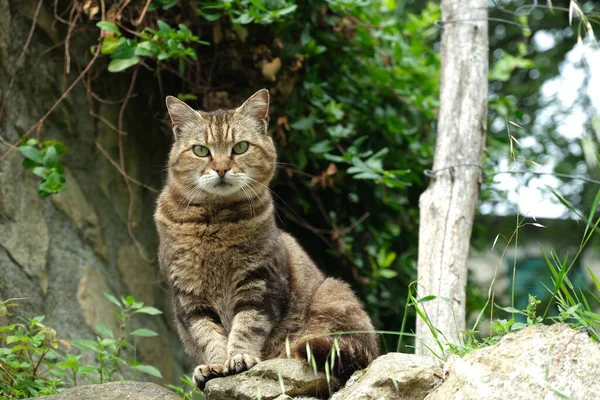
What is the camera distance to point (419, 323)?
3549mm

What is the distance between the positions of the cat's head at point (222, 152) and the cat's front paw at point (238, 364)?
0.84 metres

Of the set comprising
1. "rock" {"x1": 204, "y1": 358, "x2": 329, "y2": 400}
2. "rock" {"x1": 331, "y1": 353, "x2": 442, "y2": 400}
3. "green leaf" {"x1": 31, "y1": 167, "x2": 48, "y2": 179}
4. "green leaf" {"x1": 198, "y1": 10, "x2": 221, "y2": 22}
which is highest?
"green leaf" {"x1": 198, "y1": 10, "x2": 221, "y2": 22}

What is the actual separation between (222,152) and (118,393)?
1272 millimetres

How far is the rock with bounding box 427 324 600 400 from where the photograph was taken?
2281 mm

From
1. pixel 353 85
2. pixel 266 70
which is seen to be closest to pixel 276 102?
pixel 266 70

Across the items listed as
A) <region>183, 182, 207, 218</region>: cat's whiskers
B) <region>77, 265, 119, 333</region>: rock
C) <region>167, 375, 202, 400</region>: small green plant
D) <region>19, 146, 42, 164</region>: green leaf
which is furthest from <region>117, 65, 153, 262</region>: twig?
<region>167, 375, 202, 400</region>: small green plant

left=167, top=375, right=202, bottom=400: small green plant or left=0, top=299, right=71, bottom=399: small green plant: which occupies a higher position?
left=0, top=299, right=71, bottom=399: small green plant

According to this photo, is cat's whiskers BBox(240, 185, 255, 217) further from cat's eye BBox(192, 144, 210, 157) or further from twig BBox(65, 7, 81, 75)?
twig BBox(65, 7, 81, 75)

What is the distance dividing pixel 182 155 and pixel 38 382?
1263mm

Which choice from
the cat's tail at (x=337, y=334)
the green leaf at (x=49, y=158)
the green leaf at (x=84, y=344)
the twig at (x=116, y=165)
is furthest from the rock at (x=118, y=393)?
the twig at (x=116, y=165)

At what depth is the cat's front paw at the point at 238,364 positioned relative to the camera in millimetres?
2984

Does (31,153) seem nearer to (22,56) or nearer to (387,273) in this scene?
(22,56)

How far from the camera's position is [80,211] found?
4.29 m

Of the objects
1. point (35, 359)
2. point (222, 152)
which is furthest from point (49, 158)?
point (35, 359)
